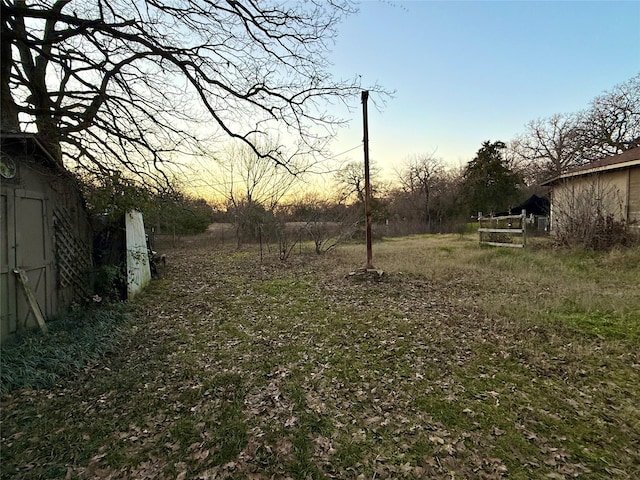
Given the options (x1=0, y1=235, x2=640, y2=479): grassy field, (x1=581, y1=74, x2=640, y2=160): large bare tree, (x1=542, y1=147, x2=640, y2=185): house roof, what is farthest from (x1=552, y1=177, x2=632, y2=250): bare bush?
(x1=581, y1=74, x2=640, y2=160): large bare tree

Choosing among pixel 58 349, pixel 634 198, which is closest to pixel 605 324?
pixel 58 349

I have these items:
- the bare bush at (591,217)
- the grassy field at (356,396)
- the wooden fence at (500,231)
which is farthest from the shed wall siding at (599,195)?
the grassy field at (356,396)

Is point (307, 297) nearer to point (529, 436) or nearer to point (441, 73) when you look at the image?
point (529, 436)

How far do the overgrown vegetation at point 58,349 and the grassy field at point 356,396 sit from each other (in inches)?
5.8

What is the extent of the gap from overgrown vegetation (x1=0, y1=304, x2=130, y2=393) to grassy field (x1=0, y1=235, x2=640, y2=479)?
0.15 meters

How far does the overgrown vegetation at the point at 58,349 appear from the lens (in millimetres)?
3238

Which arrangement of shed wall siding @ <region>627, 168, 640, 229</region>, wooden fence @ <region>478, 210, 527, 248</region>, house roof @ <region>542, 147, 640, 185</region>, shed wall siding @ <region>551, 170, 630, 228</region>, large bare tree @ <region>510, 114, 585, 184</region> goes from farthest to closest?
1. large bare tree @ <region>510, 114, 585, 184</region>
2. wooden fence @ <region>478, 210, 527, 248</region>
3. shed wall siding @ <region>551, 170, 630, 228</region>
4. house roof @ <region>542, 147, 640, 185</region>
5. shed wall siding @ <region>627, 168, 640, 229</region>

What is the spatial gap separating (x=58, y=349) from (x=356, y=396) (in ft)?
11.5

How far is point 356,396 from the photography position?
9.59 feet

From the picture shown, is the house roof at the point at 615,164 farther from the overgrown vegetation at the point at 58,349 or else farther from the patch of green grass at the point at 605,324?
the overgrown vegetation at the point at 58,349

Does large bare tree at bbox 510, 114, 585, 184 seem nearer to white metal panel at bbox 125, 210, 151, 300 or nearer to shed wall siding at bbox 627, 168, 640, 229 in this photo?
shed wall siding at bbox 627, 168, 640, 229

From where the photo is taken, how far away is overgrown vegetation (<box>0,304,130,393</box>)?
324cm

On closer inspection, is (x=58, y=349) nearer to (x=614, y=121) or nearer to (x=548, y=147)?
(x=614, y=121)

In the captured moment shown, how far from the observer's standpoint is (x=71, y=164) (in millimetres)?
5332
